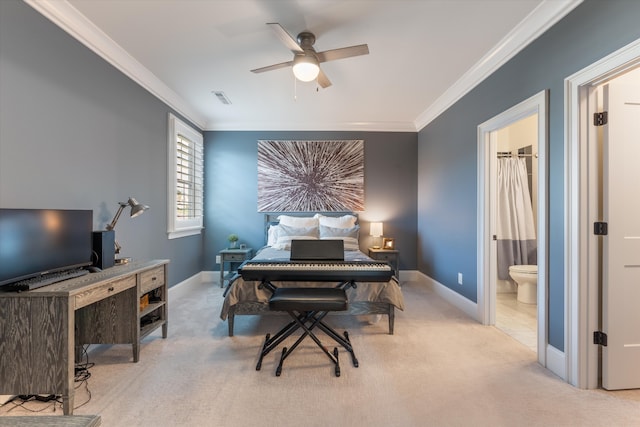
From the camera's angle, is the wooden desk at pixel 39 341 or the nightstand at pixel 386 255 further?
the nightstand at pixel 386 255

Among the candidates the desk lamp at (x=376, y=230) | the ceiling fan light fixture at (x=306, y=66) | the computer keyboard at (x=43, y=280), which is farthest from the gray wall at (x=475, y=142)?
the computer keyboard at (x=43, y=280)

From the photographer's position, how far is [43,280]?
1.85 metres

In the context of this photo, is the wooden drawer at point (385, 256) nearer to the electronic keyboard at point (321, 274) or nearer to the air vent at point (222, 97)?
the electronic keyboard at point (321, 274)

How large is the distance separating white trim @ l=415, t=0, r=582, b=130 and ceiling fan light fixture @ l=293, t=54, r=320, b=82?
169cm

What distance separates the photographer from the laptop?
2.81 meters

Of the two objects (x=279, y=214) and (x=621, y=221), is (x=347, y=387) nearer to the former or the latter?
(x=621, y=221)

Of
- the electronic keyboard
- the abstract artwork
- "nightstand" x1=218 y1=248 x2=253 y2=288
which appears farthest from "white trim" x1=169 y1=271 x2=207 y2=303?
the electronic keyboard

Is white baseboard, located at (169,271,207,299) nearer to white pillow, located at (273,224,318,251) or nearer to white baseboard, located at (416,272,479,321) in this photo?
white pillow, located at (273,224,318,251)

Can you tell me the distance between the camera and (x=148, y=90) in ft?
11.2

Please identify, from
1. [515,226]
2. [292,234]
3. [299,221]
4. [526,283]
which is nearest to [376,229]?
[299,221]

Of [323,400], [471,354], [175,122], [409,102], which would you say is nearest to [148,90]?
[175,122]

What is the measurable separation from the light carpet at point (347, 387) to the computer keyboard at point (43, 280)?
765 millimetres

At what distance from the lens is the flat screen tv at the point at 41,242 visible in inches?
66.6

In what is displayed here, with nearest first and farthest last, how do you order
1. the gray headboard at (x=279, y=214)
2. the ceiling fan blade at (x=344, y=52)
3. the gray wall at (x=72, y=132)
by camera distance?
the gray wall at (x=72, y=132)
the ceiling fan blade at (x=344, y=52)
the gray headboard at (x=279, y=214)
